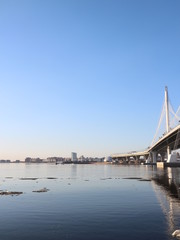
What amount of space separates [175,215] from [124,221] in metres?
5.77

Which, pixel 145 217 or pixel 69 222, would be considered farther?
pixel 145 217

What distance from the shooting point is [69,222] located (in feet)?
82.3

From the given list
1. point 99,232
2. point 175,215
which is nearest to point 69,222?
point 99,232

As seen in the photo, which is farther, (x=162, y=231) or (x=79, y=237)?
(x=162, y=231)

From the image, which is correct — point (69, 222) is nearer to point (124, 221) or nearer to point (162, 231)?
point (124, 221)

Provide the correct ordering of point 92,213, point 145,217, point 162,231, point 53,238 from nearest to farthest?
point 53,238
point 162,231
point 145,217
point 92,213

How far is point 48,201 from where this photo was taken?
37.1 metres

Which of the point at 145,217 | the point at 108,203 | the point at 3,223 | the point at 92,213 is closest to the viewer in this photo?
the point at 3,223

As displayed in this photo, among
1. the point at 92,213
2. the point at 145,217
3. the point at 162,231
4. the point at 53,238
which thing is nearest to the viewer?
the point at 53,238

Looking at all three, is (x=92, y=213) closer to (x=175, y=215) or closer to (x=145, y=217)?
(x=145, y=217)

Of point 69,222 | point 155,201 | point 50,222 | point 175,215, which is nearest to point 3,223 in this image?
point 50,222

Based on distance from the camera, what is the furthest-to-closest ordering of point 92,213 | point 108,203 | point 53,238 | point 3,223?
1. point 108,203
2. point 92,213
3. point 3,223
4. point 53,238

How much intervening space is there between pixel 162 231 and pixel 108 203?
1447 cm

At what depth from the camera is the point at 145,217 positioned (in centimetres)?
2702
